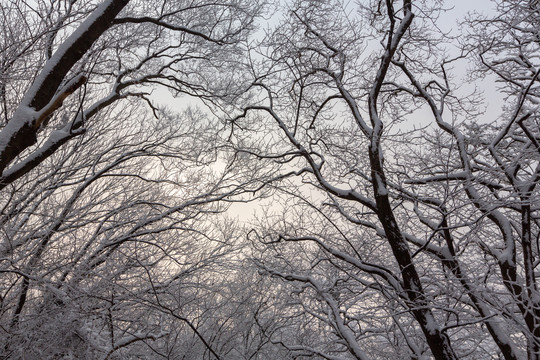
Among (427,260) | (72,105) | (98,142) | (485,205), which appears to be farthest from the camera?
(98,142)

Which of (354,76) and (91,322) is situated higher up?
(354,76)

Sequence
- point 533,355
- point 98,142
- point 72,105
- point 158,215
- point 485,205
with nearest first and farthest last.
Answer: point 533,355
point 485,205
point 72,105
point 158,215
point 98,142

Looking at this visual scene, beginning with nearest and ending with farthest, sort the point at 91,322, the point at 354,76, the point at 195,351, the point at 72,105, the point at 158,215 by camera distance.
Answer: the point at 91,322 → the point at 354,76 → the point at 72,105 → the point at 158,215 → the point at 195,351

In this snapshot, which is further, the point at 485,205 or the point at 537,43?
the point at 537,43

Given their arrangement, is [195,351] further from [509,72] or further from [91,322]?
[509,72]

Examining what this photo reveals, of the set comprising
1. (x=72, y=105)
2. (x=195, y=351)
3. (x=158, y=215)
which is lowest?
(x=195, y=351)

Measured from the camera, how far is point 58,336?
605 centimetres

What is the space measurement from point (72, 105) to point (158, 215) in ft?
9.09

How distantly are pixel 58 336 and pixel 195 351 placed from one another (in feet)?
27.7

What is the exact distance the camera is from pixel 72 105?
314 inches

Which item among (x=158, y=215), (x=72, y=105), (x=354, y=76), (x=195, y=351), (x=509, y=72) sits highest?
(x=509, y=72)

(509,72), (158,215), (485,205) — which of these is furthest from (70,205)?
(509,72)

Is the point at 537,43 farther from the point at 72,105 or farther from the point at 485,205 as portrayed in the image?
the point at 72,105

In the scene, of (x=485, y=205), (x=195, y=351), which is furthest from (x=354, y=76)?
(x=195, y=351)
